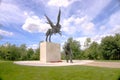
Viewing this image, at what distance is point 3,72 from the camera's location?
37.4ft

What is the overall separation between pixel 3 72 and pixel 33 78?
2662 millimetres

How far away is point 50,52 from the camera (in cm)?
Result: 2103

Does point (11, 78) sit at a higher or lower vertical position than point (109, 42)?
lower

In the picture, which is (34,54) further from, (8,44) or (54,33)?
(54,33)

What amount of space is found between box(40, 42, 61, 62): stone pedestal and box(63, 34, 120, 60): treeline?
2051 cm

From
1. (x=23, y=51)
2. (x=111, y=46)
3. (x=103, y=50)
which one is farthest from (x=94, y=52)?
(x=23, y=51)

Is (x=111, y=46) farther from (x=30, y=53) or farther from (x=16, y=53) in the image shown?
(x=16, y=53)

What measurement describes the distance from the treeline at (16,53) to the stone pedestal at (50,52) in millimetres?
24167

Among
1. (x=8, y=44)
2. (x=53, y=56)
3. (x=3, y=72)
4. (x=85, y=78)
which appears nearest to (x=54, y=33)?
(x=53, y=56)

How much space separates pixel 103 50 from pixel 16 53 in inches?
888

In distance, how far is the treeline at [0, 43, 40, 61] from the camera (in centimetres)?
4684

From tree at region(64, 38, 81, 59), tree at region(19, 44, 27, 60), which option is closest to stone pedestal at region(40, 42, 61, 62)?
tree at region(64, 38, 81, 59)

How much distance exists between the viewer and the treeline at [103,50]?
39188 millimetres

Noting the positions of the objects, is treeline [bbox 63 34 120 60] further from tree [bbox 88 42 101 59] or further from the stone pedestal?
the stone pedestal
